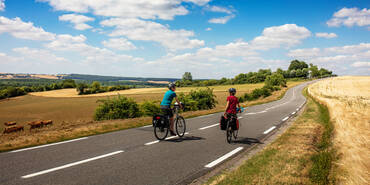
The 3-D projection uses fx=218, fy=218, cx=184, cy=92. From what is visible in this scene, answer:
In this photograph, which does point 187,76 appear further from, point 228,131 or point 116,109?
point 228,131

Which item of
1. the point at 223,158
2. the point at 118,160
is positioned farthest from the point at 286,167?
the point at 118,160

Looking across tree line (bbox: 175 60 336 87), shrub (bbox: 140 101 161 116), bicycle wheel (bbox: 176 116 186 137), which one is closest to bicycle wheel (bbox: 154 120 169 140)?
bicycle wheel (bbox: 176 116 186 137)

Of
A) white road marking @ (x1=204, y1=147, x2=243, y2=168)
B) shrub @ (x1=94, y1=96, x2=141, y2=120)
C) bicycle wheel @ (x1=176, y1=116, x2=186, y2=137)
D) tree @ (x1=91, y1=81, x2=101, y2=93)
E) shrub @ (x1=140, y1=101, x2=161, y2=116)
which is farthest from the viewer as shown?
tree @ (x1=91, y1=81, x2=101, y2=93)

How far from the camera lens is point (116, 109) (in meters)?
17.7

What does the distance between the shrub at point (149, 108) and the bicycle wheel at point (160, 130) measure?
11192mm

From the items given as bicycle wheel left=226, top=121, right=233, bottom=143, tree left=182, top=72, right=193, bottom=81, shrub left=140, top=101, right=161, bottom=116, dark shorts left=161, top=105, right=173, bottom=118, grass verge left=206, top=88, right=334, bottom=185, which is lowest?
shrub left=140, top=101, right=161, bottom=116

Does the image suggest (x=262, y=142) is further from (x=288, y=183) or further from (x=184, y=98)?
(x=184, y=98)

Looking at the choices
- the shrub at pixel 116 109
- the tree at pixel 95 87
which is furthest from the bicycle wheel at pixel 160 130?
the tree at pixel 95 87

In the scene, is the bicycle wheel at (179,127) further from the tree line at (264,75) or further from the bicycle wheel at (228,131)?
the tree line at (264,75)

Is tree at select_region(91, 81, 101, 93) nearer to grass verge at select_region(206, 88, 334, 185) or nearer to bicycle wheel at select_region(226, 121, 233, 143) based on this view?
bicycle wheel at select_region(226, 121, 233, 143)

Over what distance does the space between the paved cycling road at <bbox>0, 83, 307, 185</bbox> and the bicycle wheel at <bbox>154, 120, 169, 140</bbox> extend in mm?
273

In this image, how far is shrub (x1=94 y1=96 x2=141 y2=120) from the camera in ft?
57.6

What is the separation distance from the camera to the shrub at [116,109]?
57.6 feet

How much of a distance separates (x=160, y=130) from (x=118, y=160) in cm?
258
